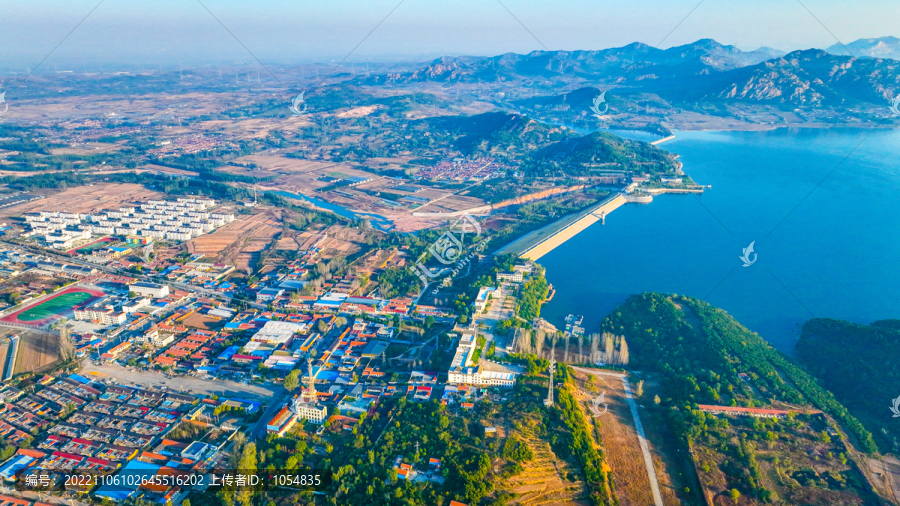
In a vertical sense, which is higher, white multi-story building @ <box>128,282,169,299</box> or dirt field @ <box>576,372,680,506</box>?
white multi-story building @ <box>128,282,169,299</box>

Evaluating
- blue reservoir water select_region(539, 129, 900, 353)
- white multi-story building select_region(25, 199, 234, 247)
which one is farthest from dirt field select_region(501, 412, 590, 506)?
white multi-story building select_region(25, 199, 234, 247)

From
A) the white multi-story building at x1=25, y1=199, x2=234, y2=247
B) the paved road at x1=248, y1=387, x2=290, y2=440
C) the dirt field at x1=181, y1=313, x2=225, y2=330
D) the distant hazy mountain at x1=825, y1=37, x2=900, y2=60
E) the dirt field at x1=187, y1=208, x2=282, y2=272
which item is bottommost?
the paved road at x1=248, y1=387, x2=290, y2=440

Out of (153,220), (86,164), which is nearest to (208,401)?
(153,220)

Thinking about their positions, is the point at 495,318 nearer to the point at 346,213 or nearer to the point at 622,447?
the point at 622,447

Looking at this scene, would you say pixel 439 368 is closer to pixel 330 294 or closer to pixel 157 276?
pixel 330 294

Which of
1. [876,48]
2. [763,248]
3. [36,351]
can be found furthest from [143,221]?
[876,48]

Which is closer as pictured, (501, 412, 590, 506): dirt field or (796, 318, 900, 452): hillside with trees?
(501, 412, 590, 506): dirt field

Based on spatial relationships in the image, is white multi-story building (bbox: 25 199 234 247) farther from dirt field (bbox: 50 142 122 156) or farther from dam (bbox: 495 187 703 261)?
dirt field (bbox: 50 142 122 156)
